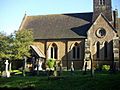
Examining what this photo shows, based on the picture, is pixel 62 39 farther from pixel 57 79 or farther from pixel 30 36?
pixel 57 79

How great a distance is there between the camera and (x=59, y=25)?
58.4m

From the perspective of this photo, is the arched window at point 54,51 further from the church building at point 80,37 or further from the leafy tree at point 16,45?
the leafy tree at point 16,45

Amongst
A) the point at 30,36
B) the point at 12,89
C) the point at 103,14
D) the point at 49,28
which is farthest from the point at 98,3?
the point at 12,89

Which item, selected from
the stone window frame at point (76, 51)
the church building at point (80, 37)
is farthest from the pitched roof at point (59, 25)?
the stone window frame at point (76, 51)

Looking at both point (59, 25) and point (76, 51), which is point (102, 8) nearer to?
point (59, 25)

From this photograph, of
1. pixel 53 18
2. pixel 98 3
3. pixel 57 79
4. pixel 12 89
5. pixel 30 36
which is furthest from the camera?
pixel 53 18

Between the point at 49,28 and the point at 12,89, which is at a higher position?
the point at 49,28

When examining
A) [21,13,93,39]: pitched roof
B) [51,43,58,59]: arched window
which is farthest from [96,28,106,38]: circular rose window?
[51,43,58,59]: arched window

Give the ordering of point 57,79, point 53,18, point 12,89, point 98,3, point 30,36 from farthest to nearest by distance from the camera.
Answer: point 53,18, point 98,3, point 30,36, point 57,79, point 12,89

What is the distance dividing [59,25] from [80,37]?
6.79 meters

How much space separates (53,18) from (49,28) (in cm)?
344

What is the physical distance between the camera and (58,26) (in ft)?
191

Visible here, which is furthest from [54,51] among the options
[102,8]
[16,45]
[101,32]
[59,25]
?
[102,8]

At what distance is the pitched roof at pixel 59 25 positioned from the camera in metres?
55.5
